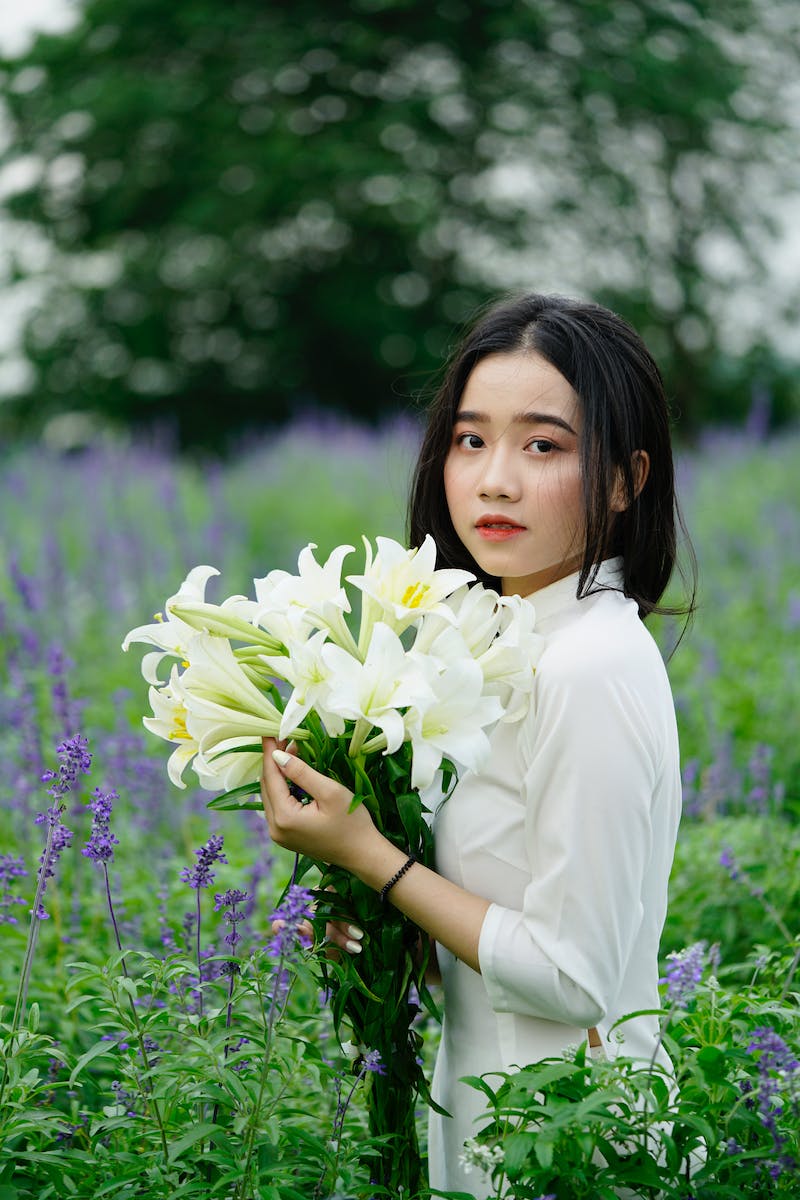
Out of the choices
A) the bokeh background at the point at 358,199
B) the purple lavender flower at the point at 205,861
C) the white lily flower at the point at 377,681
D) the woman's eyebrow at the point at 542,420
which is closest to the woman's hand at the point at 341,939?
the purple lavender flower at the point at 205,861

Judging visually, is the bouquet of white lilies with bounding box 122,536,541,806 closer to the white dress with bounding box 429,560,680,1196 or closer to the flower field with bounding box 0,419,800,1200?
the white dress with bounding box 429,560,680,1196

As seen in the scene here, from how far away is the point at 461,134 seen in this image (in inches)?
610

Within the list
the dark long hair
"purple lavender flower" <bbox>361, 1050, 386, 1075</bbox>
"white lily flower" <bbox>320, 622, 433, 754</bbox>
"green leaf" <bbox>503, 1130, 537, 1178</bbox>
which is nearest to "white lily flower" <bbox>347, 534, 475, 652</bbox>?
"white lily flower" <bbox>320, 622, 433, 754</bbox>

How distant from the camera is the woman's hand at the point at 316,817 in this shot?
1.82 meters

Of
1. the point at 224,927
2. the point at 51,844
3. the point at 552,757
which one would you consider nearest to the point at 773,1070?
the point at 552,757

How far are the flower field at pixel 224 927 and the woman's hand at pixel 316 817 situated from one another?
149mm

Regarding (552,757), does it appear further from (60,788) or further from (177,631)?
(60,788)

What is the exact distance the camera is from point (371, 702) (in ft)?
5.73

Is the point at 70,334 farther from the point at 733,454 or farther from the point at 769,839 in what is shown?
the point at 769,839

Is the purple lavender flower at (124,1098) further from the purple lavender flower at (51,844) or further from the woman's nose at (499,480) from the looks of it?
the woman's nose at (499,480)

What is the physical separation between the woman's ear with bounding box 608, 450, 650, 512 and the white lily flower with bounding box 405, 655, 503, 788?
54 cm

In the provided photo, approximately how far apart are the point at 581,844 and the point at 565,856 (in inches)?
1.1

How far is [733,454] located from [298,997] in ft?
25.8

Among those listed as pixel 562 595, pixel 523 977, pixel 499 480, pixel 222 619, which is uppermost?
pixel 499 480
